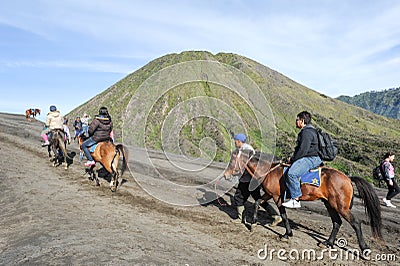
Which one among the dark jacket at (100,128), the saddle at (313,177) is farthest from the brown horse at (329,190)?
the dark jacket at (100,128)

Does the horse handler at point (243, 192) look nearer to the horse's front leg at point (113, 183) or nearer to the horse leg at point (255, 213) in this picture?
the horse leg at point (255, 213)

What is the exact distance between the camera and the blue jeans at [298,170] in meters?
6.87

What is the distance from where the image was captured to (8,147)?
17.2m

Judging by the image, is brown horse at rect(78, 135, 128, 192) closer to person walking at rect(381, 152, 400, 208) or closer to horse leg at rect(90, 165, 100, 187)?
horse leg at rect(90, 165, 100, 187)

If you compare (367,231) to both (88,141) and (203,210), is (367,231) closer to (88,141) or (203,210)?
(203,210)

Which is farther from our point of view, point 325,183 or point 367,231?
point 367,231

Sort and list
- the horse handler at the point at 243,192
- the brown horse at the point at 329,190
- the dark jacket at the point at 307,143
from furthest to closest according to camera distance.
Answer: the horse handler at the point at 243,192 → the dark jacket at the point at 307,143 → the brown horse at the point at 329,190

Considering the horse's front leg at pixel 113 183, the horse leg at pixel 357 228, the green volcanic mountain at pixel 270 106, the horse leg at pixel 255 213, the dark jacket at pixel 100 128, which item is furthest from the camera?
the green volcanic mountain at pixel 270 106

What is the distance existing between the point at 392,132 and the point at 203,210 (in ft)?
289

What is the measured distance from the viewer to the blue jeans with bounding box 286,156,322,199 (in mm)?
6867

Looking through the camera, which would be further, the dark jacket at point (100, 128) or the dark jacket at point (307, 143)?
the dark jacket at point (100, 128)

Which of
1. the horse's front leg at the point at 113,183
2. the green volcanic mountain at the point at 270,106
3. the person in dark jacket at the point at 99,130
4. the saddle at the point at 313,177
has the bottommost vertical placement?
the horse's front leg at the point at 113,183

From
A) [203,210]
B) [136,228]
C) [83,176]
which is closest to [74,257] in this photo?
[136,228]

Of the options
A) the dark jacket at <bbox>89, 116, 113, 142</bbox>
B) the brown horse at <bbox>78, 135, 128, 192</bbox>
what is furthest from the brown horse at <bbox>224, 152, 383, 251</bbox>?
the dark jacket at <bbox>89, 116, 113, 142</bbox>
